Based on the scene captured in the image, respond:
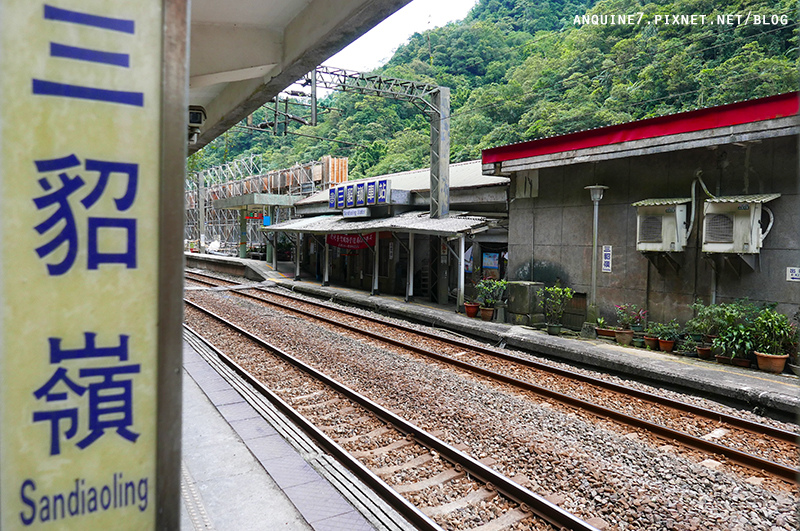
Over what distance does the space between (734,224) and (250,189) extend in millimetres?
33277

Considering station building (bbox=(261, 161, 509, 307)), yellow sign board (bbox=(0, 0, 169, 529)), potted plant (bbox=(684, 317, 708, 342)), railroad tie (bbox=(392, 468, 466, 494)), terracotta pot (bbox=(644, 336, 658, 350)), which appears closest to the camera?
yellow sign board (bbox=(0, 0, 169, 529))

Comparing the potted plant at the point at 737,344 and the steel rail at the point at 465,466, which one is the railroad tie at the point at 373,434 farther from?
the potted plant at the point at 737,344

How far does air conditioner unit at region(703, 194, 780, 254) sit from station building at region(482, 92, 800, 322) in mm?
18

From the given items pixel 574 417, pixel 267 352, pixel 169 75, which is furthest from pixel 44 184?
pixel 267 352

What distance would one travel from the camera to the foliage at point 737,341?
8.61m

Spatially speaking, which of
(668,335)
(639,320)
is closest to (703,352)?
(668,335)

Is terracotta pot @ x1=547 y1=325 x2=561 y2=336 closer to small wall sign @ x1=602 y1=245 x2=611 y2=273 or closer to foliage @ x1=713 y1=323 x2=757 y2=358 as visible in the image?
small wall sign @ x1=602 y1=245 x2=611 y2=273

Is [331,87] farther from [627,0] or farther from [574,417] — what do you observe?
[627,0]

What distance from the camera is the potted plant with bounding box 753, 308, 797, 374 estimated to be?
823 cm

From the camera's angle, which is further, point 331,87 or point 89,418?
point 331,87

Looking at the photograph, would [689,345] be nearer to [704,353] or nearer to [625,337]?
[704,353]

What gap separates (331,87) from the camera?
15.5 metres

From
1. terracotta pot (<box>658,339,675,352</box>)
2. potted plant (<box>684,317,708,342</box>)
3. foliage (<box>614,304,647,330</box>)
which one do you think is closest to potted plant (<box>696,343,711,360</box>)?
potted plant (<box>684,317,708,342</box>)

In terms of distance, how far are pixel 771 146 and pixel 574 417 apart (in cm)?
666
